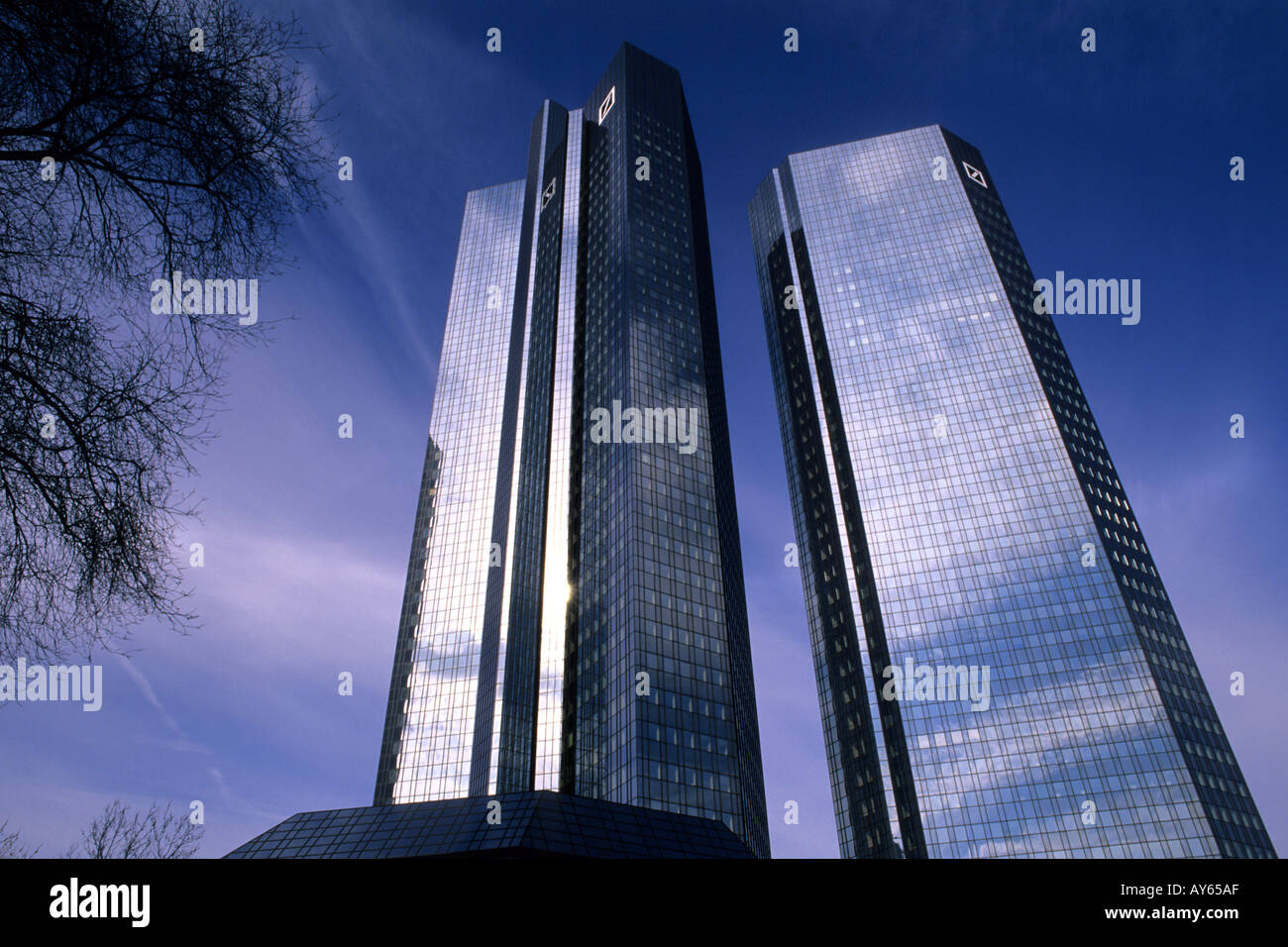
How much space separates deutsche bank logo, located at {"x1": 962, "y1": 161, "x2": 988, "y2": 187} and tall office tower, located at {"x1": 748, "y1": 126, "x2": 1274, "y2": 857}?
85cm

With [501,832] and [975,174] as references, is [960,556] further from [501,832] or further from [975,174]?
[975,174]

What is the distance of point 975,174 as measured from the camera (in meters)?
174

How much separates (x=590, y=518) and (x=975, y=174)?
13102 centimetres

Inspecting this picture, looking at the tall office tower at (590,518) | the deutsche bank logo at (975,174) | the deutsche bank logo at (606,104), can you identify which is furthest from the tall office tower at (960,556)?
the deutsche bank logo at (606,104)

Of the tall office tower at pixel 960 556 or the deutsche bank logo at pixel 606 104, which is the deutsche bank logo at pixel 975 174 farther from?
the deutsche bank logo at pixel 606 104

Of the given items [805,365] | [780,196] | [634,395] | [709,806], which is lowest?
[709,806]

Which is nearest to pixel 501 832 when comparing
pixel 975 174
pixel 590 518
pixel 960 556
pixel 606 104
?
pixel 590 518

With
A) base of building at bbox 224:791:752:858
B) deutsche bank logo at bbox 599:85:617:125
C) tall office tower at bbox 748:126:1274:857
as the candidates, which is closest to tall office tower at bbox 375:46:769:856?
deutsche bank logo at bbox 599:85:617:125

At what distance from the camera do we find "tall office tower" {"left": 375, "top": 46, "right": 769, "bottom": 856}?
8881cm

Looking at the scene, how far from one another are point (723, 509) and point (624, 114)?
84.1 metres

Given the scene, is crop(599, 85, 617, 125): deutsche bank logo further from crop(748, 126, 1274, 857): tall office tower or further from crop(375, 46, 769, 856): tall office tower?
crop(748, 126, 1274, 857): tall office tower

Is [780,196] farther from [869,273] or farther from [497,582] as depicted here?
[497,582]
